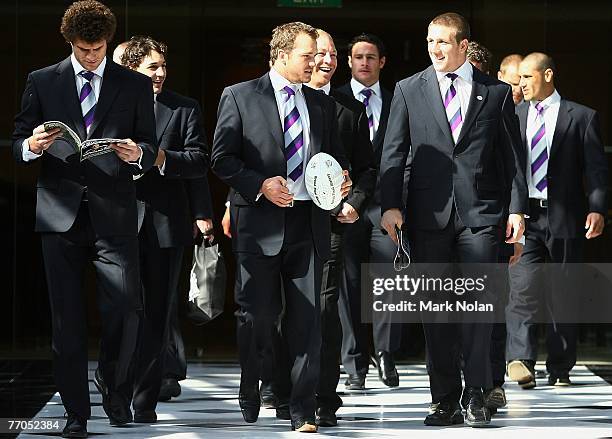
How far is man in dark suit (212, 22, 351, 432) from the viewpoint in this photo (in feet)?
26.3

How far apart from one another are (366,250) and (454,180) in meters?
2.51

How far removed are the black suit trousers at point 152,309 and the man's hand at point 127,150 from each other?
952 millimetres

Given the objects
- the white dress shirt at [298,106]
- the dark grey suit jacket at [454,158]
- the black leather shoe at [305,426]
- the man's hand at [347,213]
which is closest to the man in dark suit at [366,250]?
the dark grey suit jacket at [454,158]

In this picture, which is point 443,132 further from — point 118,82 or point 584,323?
point 584,323

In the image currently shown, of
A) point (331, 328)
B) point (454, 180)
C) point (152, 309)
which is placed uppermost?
point (454, 180)

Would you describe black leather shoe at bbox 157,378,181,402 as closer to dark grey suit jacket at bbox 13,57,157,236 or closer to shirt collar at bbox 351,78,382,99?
dark grey suit jacket at bbox 13,57,157,236

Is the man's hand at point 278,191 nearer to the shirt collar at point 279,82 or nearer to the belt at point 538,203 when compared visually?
the shirt collar at point 279,82

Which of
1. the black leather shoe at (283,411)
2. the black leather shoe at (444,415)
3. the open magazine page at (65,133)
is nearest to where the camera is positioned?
the open magazine page at (65,133)

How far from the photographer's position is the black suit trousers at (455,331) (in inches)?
330

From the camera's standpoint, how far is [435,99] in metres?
8.50

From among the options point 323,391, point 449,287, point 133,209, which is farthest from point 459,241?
Result: point 133,209

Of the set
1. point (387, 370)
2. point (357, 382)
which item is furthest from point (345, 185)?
point (387, 370)

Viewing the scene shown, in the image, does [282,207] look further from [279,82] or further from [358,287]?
[358,287]

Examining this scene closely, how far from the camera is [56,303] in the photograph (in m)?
7.74
